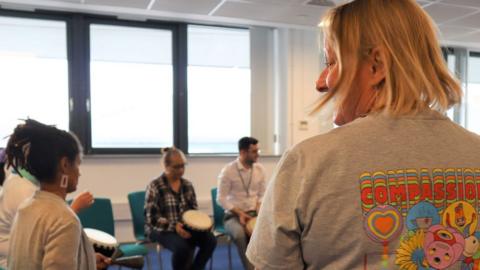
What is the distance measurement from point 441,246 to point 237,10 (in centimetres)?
438

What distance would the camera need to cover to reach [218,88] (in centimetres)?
572

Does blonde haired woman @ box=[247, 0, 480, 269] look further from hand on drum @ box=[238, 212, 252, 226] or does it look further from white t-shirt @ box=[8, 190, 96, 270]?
hand on drum @ box=[238, 212, 252, 226]

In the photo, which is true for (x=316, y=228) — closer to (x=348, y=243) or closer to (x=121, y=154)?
(x=348, y=243)

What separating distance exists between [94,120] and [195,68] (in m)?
1.49

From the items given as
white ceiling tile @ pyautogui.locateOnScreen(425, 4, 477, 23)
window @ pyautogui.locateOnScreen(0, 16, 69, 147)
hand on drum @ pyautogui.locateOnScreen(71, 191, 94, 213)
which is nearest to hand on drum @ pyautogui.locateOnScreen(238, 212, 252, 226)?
hand on drum @ pyautogui.locateOnScreen(71, 191, 94, 213)

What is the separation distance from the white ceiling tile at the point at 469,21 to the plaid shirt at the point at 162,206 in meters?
4.08

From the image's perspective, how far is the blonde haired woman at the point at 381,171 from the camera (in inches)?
25.3

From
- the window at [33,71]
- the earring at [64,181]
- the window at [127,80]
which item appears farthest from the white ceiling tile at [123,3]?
the earring at [64,181]

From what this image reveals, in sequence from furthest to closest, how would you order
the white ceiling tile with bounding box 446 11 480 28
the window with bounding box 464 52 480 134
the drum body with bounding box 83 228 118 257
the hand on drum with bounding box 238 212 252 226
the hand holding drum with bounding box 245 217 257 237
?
the window with bounding box 464 52 480 134
the white ceiling tile with bounding box 446 11 480 28
the hand on drum with bounding box 238 212 252 226
the hand holding drum with bounding box 245 217 257 237
the drum body with bounding box 83 228 118 257

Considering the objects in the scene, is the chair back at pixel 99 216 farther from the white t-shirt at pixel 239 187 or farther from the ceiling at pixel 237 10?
the ceiling at pixel 237 10

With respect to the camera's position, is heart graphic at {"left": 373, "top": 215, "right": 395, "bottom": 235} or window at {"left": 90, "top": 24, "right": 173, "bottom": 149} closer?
heart graphic at {"left": 373, "top": 215, "right": 395, "bottom": 235}

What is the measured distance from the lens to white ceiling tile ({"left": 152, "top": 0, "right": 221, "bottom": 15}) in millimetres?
4430

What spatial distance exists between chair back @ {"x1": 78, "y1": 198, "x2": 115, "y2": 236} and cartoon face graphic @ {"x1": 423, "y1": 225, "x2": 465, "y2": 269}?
124 inches

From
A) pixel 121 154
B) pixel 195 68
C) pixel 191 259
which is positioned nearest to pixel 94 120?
pixel 121 154
